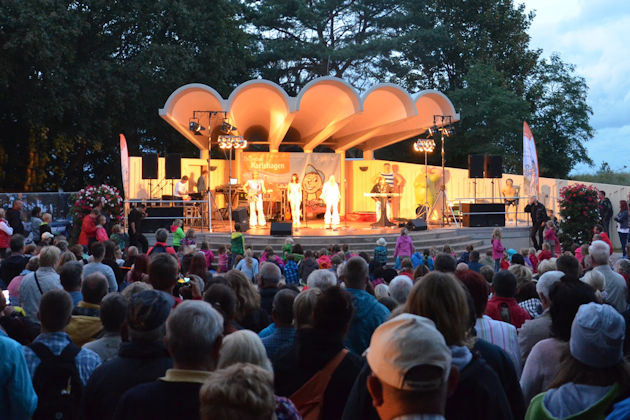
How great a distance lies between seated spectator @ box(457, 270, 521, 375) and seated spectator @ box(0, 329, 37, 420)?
238 centimetres

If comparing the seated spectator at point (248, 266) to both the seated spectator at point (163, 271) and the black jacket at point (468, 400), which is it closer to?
the seated spectator at point (163, 271)

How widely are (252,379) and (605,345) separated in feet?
5.11

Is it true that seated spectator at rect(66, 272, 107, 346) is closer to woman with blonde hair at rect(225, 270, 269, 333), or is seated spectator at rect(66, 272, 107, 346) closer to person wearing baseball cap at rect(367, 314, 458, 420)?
woman with blonde hair at rect(225, 270, 269, 333)

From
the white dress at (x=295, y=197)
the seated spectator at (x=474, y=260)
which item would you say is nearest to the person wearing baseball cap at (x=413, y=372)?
the seated spectator at (x=474, y=260)

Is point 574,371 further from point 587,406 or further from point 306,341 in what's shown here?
point 306,341

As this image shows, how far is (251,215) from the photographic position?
904 inches

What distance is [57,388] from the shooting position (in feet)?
13.0

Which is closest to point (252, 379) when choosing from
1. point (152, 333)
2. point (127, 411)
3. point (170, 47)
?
point (127, 411)

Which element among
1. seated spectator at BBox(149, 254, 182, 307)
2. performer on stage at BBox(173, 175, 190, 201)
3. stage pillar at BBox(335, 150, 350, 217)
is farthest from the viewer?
stage pillar at BBox(335, 150, 350, 217)

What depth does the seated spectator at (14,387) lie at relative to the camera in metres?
3.68

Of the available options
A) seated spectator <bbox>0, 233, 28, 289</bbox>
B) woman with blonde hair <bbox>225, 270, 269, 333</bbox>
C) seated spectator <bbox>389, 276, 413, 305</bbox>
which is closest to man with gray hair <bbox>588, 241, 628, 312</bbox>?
seated spectator <bbox>389, 276, 413, 305</bbox>

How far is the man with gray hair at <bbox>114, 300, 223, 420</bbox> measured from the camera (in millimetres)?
2844

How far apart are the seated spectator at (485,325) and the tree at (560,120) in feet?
105

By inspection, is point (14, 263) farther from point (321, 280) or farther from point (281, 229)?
point (281, 229)
